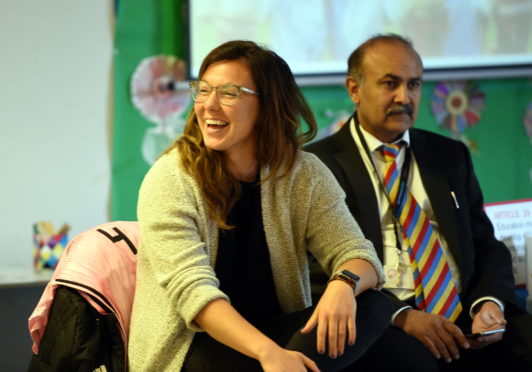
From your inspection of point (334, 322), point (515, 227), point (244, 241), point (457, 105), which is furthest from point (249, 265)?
point (457, 105)

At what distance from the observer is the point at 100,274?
167 centimetres

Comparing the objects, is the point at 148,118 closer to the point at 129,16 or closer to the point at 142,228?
the point at 129,16

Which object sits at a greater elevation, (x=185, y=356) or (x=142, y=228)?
(x=142, y=228)

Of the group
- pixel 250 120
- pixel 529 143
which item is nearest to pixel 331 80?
pixel 529 143

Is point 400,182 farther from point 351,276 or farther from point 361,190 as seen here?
point 351,276

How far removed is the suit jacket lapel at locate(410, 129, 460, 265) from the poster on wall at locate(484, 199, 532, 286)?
33 cm

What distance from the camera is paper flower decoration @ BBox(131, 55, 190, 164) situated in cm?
298

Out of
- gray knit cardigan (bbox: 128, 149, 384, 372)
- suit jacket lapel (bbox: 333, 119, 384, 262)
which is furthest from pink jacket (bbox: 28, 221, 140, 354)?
suit jacket lapel (bbox: 333, 119, 384, 262)

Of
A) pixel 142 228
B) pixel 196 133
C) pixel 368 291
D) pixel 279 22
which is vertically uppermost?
pixel 279 22

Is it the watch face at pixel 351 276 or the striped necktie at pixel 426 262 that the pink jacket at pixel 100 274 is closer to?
the watch face at pixel 351 276

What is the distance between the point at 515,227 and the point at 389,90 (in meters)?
0.66

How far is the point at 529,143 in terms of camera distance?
349 centimetres

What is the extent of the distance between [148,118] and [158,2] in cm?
47

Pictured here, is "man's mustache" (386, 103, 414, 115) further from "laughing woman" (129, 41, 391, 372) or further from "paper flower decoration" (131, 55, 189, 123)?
"paper flower decoration" (131, 55, 189, 123)
